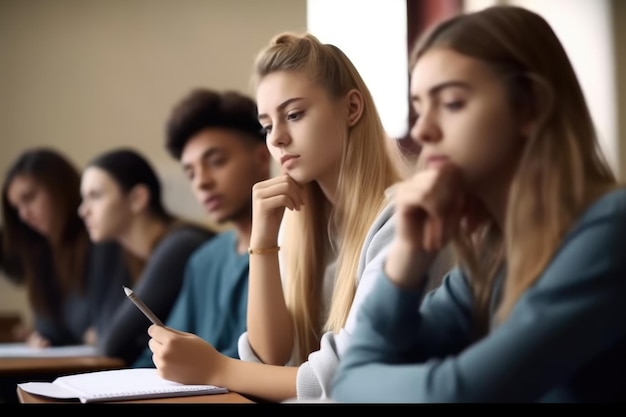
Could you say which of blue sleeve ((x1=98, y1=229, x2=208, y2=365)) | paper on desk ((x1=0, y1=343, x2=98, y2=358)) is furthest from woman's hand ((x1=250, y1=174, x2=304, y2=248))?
paper on desk ((x1=0, y1=343, x2=98, y2=358))

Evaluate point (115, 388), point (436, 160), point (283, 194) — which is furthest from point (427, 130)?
Result: point (115, 388)

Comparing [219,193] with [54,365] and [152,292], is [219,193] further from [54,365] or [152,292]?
[54,365]

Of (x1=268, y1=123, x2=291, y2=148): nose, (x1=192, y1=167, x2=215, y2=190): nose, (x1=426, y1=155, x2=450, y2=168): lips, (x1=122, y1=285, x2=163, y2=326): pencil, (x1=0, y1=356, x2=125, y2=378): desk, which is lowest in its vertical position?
(x1=0, y1=356, x2=125, y2=378): desk

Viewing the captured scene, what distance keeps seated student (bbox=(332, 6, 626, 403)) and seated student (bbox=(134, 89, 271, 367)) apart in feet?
1.25

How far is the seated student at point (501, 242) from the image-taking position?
2.59 ft

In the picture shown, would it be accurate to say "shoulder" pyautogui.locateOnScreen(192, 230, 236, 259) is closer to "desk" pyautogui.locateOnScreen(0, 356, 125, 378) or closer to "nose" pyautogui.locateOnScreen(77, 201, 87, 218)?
"desk" pyautogui.locateOnScreen(0, 356, 125, 378)

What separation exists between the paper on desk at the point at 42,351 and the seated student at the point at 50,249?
27 mm

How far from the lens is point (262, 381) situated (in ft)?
3.41

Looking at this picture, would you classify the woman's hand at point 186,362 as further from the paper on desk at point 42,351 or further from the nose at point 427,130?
the paper on desk at point 42,351

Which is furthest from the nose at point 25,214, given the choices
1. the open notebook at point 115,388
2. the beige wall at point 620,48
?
the beige wall at point 620,48

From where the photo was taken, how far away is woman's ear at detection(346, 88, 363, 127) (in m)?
1.07

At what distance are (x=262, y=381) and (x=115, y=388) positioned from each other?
199 millimetres

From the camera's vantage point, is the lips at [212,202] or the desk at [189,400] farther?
the lips at [212,202]

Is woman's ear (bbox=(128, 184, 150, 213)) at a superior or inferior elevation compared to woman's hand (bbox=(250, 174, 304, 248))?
inferior
